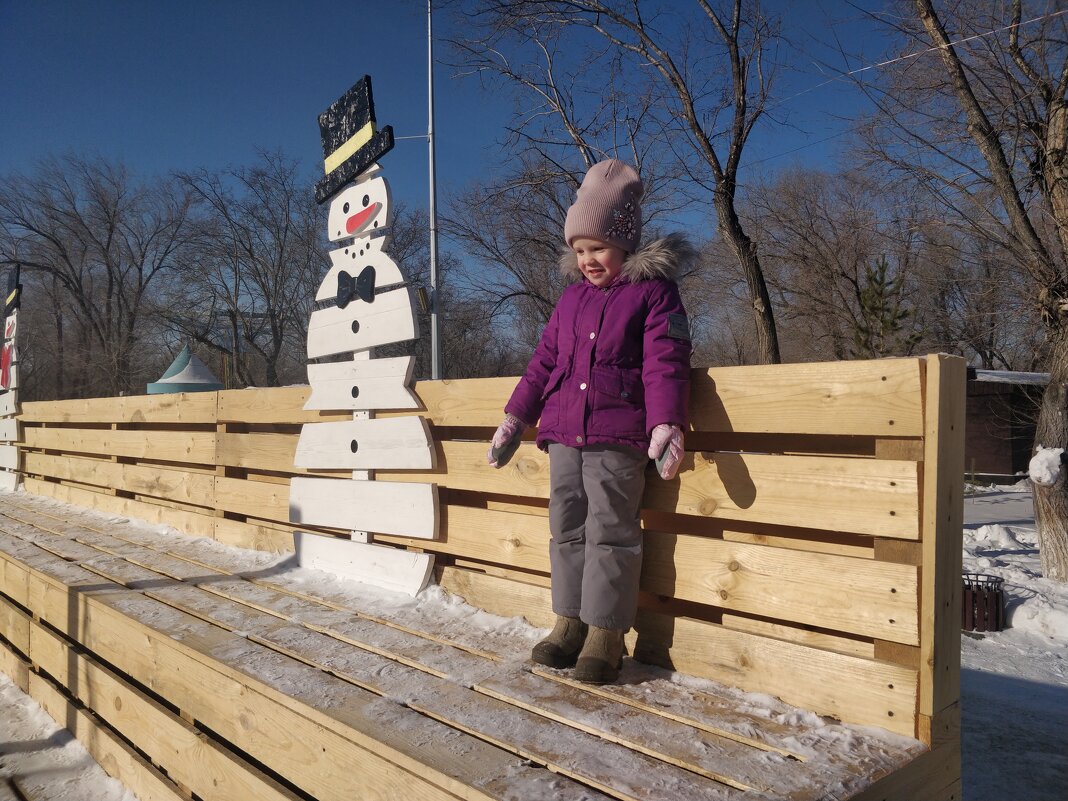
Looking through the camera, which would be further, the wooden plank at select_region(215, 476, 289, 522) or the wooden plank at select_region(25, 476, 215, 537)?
the wooden plank at select_region(25, 476, 215, 537)

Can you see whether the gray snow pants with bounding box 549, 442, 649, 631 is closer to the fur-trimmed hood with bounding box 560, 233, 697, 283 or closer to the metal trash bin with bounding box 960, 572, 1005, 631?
the fur-trimmed hood with bounding box 560, 233, 697, 283

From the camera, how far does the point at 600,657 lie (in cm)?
254

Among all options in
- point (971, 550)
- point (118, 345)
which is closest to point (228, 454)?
point (971, 550)

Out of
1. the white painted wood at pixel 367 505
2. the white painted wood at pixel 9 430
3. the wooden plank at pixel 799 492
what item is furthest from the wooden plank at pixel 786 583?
the white painted wood at pixel 9 430

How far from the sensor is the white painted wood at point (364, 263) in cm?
423

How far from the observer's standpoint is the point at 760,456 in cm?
247

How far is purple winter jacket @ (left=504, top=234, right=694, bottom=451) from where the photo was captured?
8.26ft

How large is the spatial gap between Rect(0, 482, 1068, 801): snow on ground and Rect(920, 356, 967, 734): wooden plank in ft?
0.91

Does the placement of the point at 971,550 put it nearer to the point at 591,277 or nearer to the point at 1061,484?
the point at 1061,484

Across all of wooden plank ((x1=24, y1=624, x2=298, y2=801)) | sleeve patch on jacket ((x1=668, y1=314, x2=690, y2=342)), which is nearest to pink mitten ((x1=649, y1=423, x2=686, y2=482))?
sleeve patch on jacket ((x1=668, y1=314, x2=690, y2=342))

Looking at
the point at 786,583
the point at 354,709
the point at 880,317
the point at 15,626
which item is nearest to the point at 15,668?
the point at 15,626

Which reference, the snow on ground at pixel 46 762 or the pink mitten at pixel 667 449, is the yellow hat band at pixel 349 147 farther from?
the snow on ground at pixel 46 762

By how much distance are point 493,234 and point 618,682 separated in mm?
13019

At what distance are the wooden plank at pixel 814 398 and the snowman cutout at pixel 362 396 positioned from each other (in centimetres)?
167
